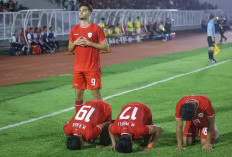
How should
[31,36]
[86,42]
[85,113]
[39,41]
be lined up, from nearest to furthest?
[85,113]
[86,42]
[31,36]
[39,41]

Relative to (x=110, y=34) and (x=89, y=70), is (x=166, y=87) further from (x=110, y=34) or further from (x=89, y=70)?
(x=110, y=34)

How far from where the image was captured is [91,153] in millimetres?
7652

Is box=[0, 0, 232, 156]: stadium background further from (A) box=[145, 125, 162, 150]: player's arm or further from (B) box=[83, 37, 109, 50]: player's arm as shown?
(B) box=[83, 37, 109, 50]: player's arm

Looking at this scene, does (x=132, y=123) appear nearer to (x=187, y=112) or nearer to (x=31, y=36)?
Answer: (x=187, y=112)

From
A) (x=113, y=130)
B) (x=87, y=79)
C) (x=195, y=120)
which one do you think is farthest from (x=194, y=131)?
(x=87, y=79)

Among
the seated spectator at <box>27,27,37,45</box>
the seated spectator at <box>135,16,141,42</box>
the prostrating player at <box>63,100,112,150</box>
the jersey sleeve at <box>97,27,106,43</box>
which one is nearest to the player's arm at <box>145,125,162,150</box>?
the prostrating player at <box>63,100,112,150</box>

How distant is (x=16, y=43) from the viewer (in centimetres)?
2878

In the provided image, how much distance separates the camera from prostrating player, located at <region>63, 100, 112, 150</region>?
7.71 m

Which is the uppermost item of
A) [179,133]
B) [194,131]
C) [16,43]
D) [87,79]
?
[87,79]

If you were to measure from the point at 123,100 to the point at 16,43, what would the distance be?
17001 millimetres

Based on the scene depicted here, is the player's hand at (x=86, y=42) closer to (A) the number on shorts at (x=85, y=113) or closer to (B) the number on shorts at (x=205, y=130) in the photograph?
(A) the number on shorts at (x=85, y=113)

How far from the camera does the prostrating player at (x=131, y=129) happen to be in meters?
7.34

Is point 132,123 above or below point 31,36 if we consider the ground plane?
above

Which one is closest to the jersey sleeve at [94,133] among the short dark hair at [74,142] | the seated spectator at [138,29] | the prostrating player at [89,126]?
the prostrating player at [89,126]
